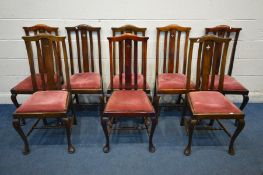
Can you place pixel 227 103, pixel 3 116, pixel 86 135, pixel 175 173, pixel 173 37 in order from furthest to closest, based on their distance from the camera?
pixel 3 116 → pixel 173 37 → pixel 86 135 → pixel 227 103 → pixel 175 173

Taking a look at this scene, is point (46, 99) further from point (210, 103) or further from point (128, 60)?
point (210, 103)

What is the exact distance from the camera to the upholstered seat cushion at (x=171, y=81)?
2357 millimetres

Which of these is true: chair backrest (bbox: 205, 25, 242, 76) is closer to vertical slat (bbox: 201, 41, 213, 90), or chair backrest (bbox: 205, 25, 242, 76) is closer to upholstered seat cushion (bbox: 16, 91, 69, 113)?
vertical slat (bbox: 201, 41, 213, 90)

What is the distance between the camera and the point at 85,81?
241 cm

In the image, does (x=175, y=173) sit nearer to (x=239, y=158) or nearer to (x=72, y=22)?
(x=239, y=158)

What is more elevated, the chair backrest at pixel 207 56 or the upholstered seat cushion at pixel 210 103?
the chair backrest at pixel 207 56

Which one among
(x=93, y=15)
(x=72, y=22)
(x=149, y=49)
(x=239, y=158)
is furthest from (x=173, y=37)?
(x=239, y=158)

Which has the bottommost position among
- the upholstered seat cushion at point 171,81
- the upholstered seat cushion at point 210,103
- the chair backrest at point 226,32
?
the upholstered seat cushion at point 210,103

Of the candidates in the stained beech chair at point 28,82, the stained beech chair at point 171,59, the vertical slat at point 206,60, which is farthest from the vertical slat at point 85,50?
the vertical slat at point 206,60

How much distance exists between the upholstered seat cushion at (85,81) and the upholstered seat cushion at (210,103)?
3.25 ft

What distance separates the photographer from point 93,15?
8.52 feet

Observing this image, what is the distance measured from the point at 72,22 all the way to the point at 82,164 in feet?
5.27

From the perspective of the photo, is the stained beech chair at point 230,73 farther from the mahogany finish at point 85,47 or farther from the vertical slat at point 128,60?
the mahogany finish at point 85,47

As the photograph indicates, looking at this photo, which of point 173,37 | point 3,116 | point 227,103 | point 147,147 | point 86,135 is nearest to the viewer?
point 227,103
